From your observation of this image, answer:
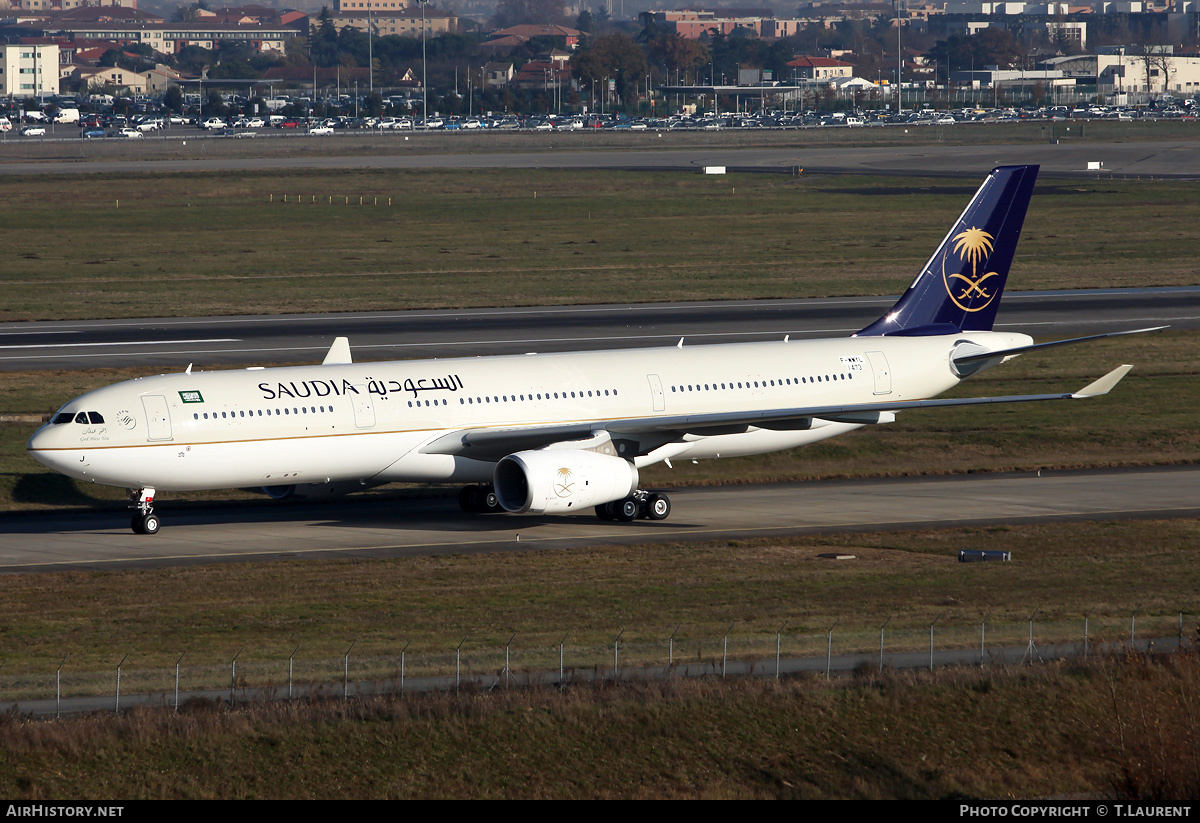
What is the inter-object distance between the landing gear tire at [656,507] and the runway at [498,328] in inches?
988

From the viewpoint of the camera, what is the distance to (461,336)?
80.8m

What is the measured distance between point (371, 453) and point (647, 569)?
9808 millimetres

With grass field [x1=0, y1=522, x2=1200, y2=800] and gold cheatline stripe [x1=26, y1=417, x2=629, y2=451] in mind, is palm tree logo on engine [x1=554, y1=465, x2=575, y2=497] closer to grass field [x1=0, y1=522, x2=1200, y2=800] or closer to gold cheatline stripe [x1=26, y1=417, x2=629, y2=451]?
gold cheatline stripe [x1=26, y1=417, x2=629, y2=451]

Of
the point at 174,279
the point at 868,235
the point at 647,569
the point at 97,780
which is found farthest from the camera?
the point at 868,235

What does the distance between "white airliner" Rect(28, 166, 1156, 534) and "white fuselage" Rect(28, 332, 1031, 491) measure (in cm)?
5

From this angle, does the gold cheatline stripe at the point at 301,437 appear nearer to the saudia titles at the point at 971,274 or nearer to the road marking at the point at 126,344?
the saudia titles at the point at 971,274

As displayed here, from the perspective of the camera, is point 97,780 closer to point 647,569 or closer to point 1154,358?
point 647,569

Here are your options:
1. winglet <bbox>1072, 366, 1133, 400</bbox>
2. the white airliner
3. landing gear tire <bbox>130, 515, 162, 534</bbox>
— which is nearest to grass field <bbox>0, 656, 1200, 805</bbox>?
the white airliner

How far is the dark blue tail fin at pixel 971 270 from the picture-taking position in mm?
A: 59406

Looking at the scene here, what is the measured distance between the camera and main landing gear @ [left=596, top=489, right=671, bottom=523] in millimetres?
50938

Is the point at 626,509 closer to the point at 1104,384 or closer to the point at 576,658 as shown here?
the point at 1104,384

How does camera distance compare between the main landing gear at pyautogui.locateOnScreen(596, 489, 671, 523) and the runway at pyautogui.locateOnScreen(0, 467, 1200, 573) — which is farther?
the main landing gear at pyautogui.locateOnScreen(596, 489, 671, 523)

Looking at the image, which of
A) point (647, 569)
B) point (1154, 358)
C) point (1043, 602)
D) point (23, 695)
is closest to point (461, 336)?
point (1154, 358)

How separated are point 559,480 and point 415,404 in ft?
17.4
